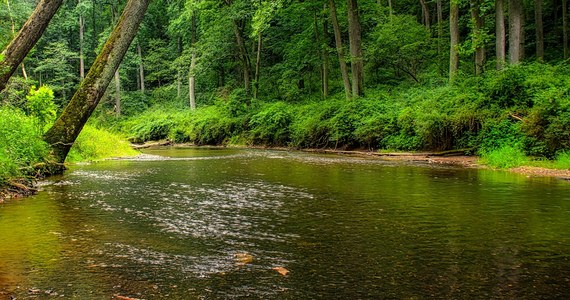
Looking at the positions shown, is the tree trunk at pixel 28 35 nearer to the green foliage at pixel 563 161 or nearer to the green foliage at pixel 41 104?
the green foliage at pixel 41 104

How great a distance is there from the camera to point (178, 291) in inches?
133

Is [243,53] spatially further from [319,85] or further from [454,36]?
[454,36]

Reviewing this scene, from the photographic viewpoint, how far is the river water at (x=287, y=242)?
3.48 metres

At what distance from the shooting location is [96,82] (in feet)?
35.8

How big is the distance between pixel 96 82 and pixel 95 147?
24.2ft

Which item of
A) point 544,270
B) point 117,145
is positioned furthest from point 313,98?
point 544,270

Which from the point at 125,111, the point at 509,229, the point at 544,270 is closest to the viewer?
the point at 544,270

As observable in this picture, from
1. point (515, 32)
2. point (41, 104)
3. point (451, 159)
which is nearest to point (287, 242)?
point (41, 104)

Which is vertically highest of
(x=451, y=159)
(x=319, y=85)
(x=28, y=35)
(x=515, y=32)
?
(x=319, y=85)

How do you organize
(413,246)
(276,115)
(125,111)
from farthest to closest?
1. (125,111)
2. (276,115)
3. (413,246)

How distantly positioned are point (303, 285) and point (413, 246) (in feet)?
5.53

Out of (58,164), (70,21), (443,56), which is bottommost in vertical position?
(58,164)

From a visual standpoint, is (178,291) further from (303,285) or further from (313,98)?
(313,98)

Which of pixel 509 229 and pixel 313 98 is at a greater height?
pixel 313 98
